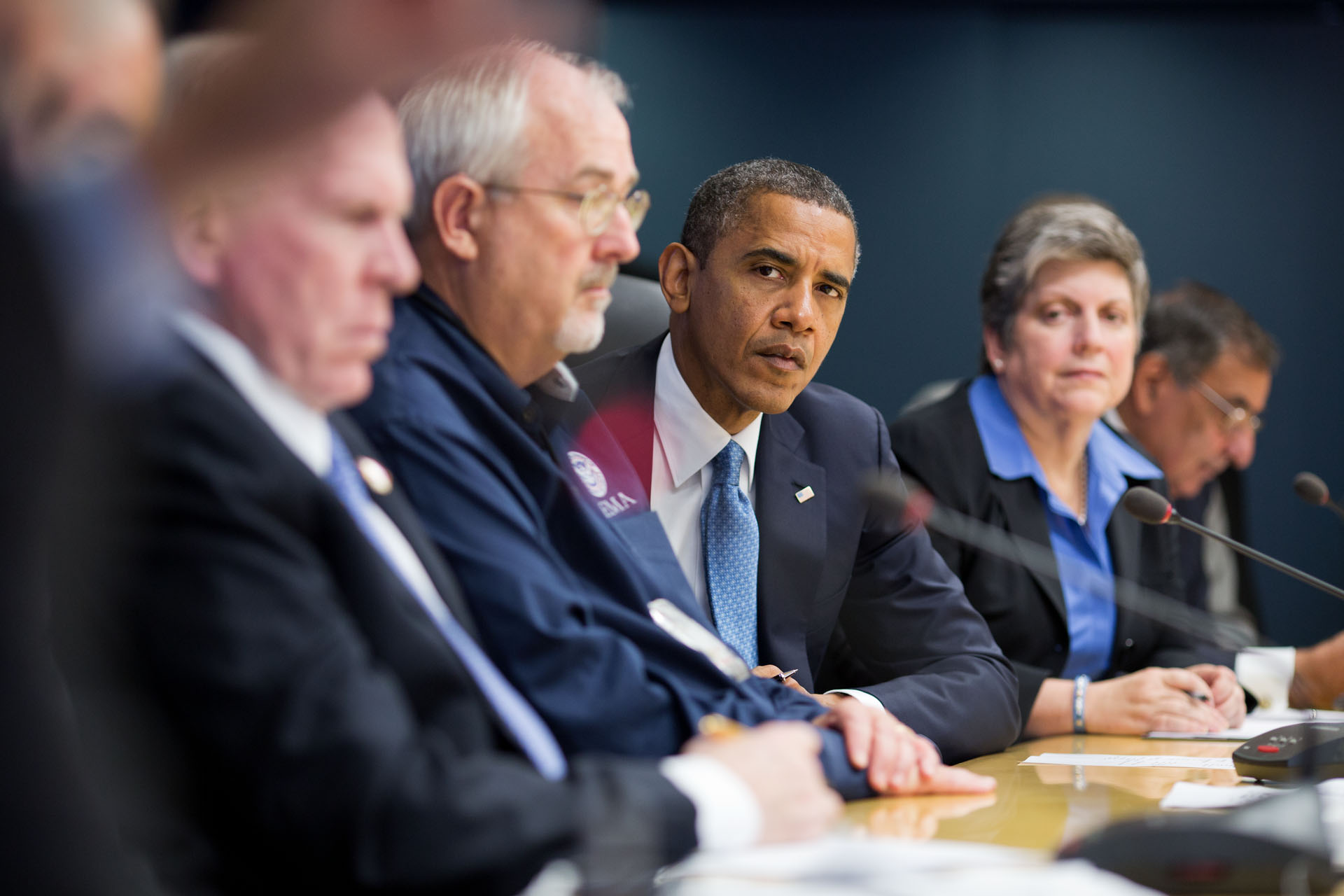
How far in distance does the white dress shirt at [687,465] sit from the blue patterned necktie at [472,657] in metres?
0.74

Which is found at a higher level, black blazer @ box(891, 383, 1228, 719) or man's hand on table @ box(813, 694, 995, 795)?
black blazer @ box(891, 383, 1228, 719)

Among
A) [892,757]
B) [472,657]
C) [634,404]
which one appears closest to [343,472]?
[472,657]

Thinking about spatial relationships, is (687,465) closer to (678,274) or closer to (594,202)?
(678,274)

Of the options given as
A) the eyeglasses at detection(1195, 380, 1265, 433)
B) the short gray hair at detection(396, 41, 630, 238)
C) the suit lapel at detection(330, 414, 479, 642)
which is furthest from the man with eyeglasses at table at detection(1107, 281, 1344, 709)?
the suit lapel at detection(330, 414, 479, 642)

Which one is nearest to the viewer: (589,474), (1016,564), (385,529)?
(385,529)

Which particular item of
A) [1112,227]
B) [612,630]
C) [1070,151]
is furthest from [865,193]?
[612,630]

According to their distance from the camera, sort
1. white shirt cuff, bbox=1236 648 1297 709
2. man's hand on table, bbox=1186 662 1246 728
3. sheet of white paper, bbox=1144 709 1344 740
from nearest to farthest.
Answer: sheet of white paper, bbox=1144 709 1344 740
man's hand on table, bbox=1186 662 1246 728
white shirt cuff, bbox=1236 648 1297 709

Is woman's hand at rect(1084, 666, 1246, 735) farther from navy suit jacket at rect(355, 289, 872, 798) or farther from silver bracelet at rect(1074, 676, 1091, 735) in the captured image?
navy suit jacket at rect(355, 289, 872, 798)

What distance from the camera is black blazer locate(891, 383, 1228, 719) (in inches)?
84.5

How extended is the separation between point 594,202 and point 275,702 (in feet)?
2.45

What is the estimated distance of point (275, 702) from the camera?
740 mm

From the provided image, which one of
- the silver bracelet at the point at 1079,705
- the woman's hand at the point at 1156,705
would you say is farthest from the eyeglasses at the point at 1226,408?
the silver bracelet at the point at 1079,705

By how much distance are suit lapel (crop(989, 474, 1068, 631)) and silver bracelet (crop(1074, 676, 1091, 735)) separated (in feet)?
0.79

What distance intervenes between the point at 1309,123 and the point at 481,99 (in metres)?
3.95
